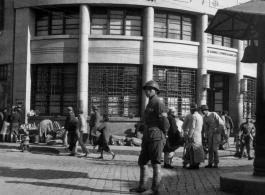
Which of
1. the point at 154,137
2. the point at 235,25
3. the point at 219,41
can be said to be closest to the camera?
the point at 154,137

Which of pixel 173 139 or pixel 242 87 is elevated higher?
pixel 242 87

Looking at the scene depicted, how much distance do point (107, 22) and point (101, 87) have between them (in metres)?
3.55

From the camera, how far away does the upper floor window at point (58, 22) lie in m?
24.0

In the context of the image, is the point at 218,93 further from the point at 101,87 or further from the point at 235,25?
the point at 235,25

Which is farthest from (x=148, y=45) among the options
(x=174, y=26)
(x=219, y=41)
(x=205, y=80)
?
(x=219, y=41)

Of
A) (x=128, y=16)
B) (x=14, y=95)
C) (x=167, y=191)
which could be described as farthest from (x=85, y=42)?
(x=167, y=191)

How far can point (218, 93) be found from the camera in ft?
91.3

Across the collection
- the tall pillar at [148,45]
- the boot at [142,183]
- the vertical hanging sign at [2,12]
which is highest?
the vertical hanging sign at [2,12]

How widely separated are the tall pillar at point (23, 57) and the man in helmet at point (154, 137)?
16756 millimetres

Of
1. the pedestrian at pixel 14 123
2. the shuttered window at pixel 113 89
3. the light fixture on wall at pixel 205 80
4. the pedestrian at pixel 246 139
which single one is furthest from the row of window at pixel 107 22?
the pedestrian at pixel 246 139

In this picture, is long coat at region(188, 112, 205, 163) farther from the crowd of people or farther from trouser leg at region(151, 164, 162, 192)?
trouser leg at region(151, 164, 162, 192)

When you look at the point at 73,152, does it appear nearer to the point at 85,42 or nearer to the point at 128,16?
the point at 85,42

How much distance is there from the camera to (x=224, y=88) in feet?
90.6

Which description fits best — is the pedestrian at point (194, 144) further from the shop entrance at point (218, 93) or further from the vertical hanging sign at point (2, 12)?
the vertical hanging sign at point (2, 12)
